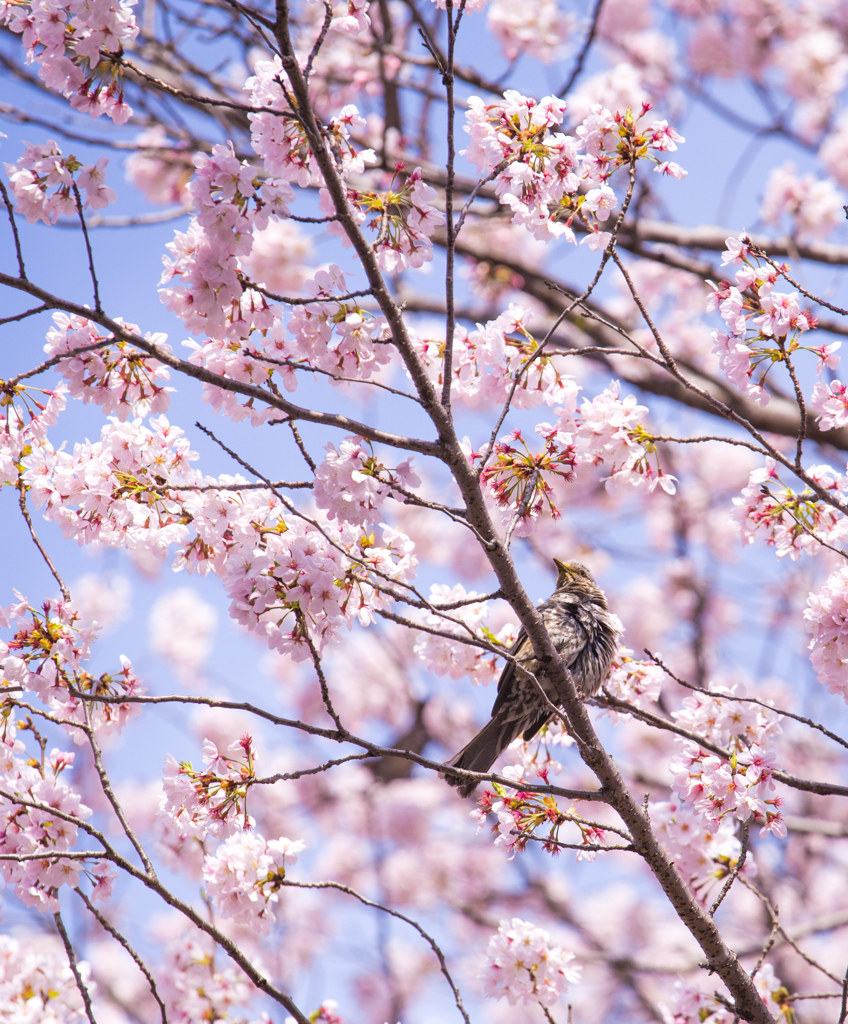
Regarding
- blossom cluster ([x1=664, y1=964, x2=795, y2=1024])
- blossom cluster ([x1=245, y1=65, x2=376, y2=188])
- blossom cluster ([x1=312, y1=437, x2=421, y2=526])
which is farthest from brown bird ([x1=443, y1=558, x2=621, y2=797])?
blossom cluster ([x1=245, y1=65, x2=376, y2=188])

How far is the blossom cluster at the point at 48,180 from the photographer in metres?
2.29

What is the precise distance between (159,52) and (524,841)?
17.7 ft

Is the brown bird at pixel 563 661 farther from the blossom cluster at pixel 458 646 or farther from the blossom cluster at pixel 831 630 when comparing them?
the blossom cluster at pixel 831 630

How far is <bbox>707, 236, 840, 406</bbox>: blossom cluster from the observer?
2373mm

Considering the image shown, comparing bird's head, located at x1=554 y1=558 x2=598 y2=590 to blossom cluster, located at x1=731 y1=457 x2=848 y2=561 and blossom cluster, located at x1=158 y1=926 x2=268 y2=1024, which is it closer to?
blossom cluster, located at x1=731 y1=457 x2=848 y2=561

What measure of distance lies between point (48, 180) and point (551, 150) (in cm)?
143

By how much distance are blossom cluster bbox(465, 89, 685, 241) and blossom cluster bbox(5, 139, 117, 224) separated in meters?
1.11

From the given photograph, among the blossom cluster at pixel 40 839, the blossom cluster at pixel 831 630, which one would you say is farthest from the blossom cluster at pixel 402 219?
the blossom cluster at pixel 40 839

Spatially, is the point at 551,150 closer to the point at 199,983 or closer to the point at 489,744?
the point at 489,744

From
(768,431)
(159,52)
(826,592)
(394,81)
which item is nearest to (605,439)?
(826,592)

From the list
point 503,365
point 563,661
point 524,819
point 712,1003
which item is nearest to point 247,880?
point 524,819

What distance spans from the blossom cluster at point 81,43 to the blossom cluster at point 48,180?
142mm

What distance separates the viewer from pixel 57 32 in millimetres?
2096

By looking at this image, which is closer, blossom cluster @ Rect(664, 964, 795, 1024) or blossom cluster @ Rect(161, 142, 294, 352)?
blossom cluster @ Rect(161, 142, 294, 352)
